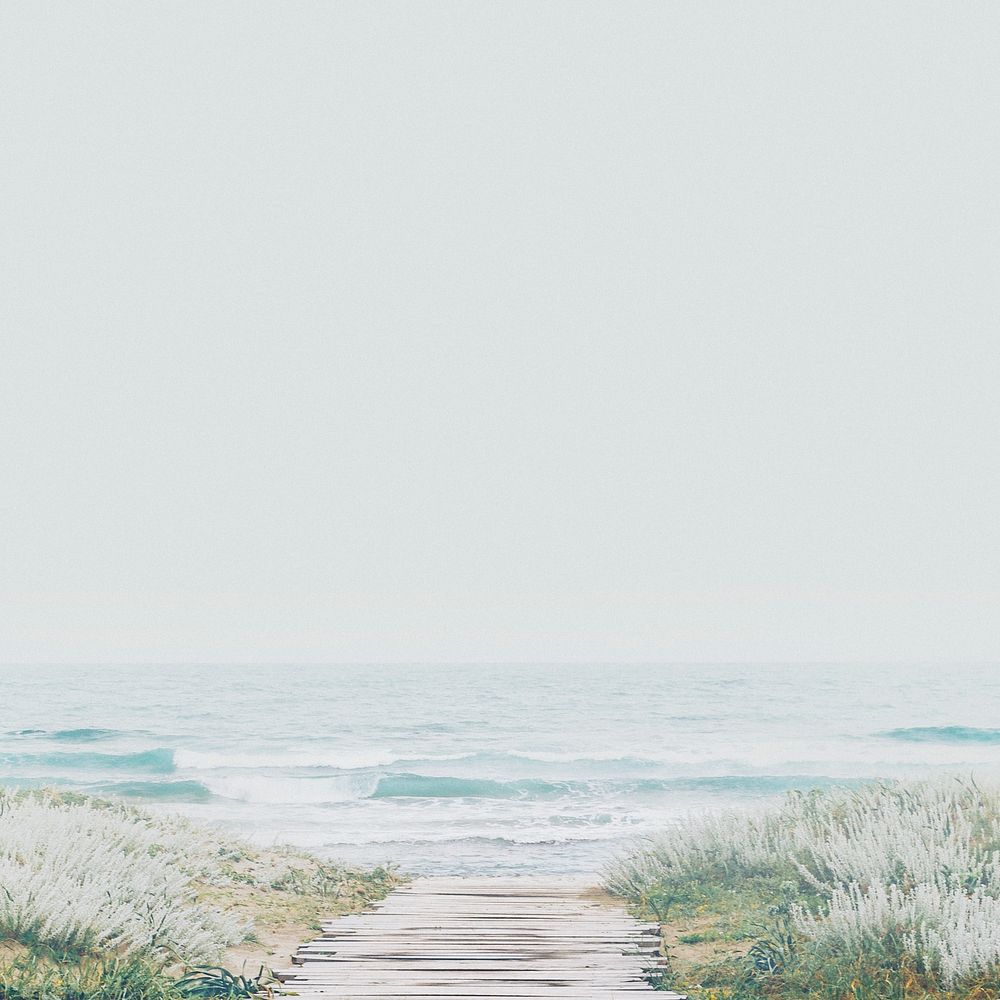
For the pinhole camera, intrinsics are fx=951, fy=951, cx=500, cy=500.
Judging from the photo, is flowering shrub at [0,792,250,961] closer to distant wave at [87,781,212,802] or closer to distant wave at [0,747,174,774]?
distant wave at [87,781,212,802]

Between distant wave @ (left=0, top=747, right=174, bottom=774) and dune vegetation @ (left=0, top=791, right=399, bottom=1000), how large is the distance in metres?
27.5

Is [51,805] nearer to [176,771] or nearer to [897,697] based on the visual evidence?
[176,771]

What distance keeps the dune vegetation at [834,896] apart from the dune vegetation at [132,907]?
10.1 feet

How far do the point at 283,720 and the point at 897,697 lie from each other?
34409 mm

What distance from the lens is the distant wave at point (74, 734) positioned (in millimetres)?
41250

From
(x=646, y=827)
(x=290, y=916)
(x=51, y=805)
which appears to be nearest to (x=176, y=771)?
(x=646, y=827)

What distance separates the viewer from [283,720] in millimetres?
45781

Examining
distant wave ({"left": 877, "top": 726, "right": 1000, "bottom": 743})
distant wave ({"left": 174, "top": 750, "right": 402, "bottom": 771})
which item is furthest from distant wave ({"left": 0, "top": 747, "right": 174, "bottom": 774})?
distant wave ({"left": 877, "top": 726, "right": 1000, "bottom": 743})

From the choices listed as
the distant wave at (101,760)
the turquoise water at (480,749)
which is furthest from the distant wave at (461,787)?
the distant wave at (101,760)

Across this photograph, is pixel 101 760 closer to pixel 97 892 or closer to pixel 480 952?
pixel 97 892

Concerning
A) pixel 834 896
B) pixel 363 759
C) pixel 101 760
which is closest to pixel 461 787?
pixel 363 759

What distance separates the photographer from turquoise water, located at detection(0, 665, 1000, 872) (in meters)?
24.7

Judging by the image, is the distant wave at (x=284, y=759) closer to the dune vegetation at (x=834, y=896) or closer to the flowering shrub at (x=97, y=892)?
the dune vegetation at (x=834, y=896)

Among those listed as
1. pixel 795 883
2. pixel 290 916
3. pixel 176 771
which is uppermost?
pixel 795 883
